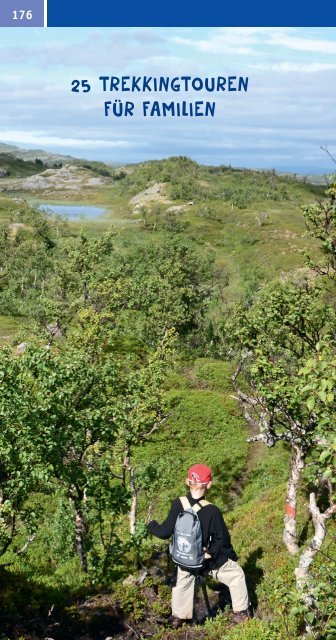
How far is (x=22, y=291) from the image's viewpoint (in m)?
95.1

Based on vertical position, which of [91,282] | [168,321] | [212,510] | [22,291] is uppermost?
[212,510]

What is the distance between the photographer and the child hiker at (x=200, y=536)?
11461mm

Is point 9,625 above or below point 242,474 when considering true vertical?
above

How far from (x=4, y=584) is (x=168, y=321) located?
152 ft

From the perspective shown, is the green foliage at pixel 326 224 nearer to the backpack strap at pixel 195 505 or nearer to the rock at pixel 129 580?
the backpack strap at pixel 195 505

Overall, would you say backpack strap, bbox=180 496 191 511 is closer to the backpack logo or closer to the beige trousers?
the backpack logo

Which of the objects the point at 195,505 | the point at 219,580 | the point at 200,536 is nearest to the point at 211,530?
the point at 200,536

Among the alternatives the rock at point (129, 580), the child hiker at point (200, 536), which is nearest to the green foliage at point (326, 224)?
the child hiker at point (200, 536)

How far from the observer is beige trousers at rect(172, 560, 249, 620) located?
40.9ft

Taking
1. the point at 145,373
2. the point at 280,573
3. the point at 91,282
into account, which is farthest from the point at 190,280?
the point at 280,573

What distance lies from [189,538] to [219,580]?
2051 millimetres

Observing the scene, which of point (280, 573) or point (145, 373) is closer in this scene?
point (280, 573)

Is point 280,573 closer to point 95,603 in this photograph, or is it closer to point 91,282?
point 95,603

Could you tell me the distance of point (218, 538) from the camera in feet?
38.8
